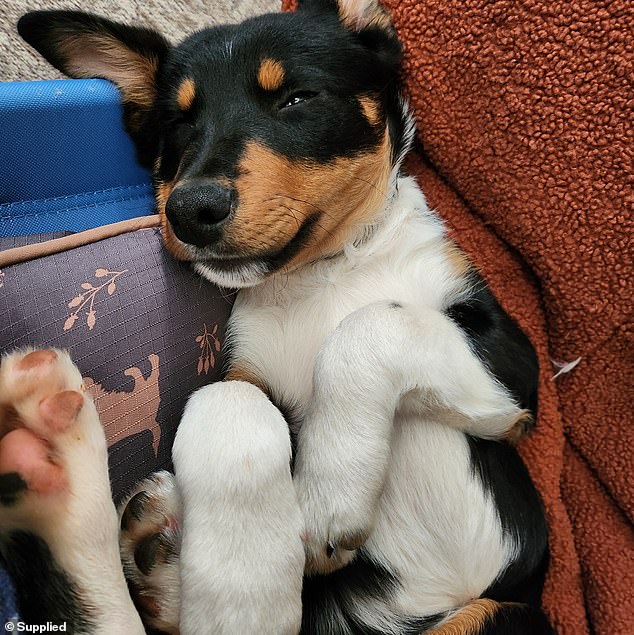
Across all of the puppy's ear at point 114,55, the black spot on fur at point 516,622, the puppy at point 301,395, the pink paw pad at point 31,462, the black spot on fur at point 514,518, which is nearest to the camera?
the pink paw pad at point 31,462

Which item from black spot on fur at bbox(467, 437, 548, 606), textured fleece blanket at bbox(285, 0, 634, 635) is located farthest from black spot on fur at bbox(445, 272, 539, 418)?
textured fleece blanket at bbox(285, 0, 634, 635)

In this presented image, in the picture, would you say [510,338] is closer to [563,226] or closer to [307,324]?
[563,226]

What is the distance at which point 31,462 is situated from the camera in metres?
1.10

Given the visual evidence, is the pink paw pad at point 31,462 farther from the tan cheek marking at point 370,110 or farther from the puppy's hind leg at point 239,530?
the tan cheek marking at point 370,110

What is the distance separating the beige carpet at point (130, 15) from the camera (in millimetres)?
2188

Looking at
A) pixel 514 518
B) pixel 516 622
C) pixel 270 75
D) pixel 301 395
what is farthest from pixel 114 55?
pixel 516 622

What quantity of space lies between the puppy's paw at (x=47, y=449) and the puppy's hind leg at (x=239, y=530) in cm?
19

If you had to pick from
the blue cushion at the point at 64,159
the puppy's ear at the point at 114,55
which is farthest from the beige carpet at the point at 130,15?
the blue cushion at the point at 64,159

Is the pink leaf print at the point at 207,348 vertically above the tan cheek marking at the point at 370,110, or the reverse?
the tan cheek marking at the point at 370,110

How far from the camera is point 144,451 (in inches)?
59.0

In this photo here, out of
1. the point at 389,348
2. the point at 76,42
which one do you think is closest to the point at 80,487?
the point at 389,348

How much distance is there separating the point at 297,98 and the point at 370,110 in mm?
231

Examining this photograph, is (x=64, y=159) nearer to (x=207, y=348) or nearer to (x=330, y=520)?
(x=207, y=348)

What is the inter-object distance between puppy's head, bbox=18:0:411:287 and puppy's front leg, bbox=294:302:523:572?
303 mm
